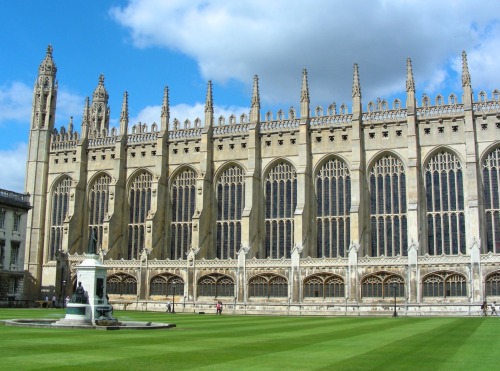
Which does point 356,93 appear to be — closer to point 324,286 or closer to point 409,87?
point 409,87

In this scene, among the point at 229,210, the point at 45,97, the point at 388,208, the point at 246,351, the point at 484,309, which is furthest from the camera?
the point at 45,97

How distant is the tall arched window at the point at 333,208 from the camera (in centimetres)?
6141

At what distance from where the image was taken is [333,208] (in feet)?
205

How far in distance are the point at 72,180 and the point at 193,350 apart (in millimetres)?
58896

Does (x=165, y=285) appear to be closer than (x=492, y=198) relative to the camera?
No

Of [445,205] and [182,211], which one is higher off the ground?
[182,211]

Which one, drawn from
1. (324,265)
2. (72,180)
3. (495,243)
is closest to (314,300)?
(324,265)

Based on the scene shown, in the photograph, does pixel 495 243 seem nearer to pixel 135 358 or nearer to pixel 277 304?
pixel 277 304

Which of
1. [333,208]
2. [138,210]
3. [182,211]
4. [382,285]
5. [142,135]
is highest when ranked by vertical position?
[142,135]

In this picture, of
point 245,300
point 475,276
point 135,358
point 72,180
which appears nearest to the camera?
point 135,358

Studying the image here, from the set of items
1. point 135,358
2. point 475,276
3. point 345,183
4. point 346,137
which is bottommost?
point 135,358

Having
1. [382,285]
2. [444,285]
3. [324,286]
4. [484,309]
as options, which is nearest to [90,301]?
[324,286]

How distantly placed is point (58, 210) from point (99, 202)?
5.66 metres

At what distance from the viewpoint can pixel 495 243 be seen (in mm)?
55500
